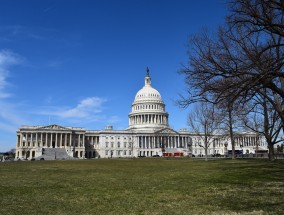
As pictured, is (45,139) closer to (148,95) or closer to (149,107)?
(149,107)

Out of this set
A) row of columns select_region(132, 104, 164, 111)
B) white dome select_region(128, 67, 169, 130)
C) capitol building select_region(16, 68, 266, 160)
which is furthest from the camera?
row of columns select_region(132, 104, 164, 111)

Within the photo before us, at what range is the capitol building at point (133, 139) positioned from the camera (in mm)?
139250

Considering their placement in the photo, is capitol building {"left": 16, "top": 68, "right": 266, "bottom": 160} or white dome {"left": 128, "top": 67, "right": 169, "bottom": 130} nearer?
capitol building {"left": 16, "top": 68, "right": 266, "bottom": 160}

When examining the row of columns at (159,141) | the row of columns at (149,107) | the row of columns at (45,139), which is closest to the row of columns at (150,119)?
the row of columns at (149,107)

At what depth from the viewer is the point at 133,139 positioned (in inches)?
6393

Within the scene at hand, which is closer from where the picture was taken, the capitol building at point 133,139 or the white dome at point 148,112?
the capitol building at point 133,139

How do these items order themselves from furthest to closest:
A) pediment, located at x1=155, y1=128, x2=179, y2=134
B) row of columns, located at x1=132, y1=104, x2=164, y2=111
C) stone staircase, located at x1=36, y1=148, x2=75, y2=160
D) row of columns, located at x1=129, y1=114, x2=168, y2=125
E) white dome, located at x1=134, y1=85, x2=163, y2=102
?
white dome, located at x1=134, y1=85, x2=163, y2=102
row of columns, located at x1=132, y1=104, x2=164, y2=111
row of columns, located at x1=129, y1=114, x2=168, y2=125
pediment, located at x1=155, y1=128, x2=179, y2=134
stone staircase, located at x1=36, y1=148, x2=75, y2=160

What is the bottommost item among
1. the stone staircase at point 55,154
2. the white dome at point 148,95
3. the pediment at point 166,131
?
the stone staircase at point 55,154

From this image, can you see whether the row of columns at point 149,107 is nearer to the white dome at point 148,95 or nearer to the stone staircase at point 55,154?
the white dome at point 148,95

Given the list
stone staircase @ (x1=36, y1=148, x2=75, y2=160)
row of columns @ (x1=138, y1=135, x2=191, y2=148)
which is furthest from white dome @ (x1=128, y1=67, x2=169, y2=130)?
stone staircase @ (x1=36, y1=148, x2=75, y2=160)

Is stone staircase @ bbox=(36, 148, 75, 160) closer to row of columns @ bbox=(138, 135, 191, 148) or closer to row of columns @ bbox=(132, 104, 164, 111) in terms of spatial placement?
row of columns @ bbox=(138, 135, 191, 148)

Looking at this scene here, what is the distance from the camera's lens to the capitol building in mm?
139250

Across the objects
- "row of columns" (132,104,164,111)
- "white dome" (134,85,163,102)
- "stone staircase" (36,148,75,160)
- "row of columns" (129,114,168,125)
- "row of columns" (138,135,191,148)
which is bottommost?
"stone staircase" (36,148,75,160)

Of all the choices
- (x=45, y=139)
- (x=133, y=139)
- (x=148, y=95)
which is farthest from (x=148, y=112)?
(x=45, y=139)
